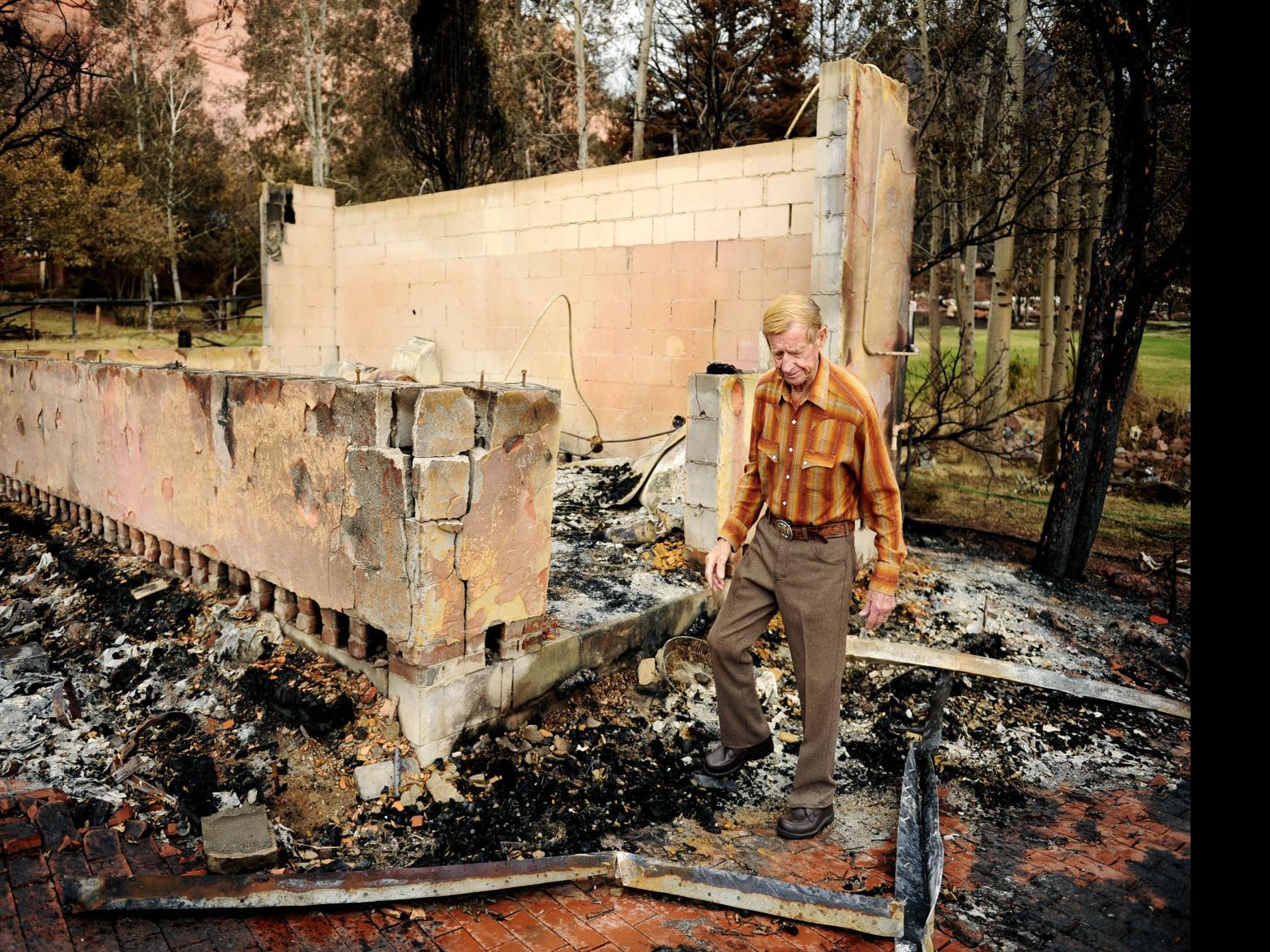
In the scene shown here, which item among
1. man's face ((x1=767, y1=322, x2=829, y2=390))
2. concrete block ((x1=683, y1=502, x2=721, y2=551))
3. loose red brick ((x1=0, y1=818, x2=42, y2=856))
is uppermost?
man's face ((x1=767, y1=322, x2=829, y2=390))

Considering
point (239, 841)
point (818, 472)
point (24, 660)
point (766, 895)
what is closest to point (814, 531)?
point (818, 472)

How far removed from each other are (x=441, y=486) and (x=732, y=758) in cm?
178

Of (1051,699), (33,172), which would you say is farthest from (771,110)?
(1051,699)

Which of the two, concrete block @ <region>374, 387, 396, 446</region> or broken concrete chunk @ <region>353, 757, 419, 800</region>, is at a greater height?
concrete block @ <region>374, 387, 396, 446</region>

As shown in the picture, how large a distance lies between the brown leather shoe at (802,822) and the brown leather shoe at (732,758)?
0.36 m

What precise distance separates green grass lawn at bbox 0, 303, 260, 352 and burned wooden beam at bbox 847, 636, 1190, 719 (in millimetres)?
20277

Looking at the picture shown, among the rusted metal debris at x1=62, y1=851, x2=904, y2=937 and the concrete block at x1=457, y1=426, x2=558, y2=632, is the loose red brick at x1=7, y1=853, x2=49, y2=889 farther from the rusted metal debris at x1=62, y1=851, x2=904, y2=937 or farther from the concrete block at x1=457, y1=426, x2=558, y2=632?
the concrete block at x1=457, y1=426, x2=558, y2=632

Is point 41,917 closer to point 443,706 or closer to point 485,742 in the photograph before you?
point 443,706

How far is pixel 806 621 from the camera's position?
11.0 feet

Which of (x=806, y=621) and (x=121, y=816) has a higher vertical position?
(x=806, y=621)

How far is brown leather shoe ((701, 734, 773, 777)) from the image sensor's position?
150 inches

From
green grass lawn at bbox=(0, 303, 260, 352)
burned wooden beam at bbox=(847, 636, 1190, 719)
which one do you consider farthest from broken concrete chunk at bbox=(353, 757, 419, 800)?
green grass lawn at bbox=(0, 303, 260, 352)

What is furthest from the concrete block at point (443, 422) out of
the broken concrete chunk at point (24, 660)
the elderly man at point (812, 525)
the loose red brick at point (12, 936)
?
the broken concrete chunk at point (24, 660)

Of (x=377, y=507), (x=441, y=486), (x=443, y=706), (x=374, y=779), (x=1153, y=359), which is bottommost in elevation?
(x=374, y=779)
